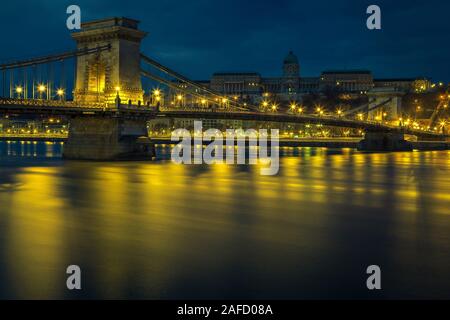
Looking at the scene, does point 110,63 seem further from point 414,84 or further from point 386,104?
point 414,84

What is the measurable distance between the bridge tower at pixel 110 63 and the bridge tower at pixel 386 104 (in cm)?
6549

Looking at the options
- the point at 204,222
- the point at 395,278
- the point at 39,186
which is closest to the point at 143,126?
the point at 39,186

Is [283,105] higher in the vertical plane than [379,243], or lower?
higher

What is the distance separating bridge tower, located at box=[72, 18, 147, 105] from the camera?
48250 millimetres

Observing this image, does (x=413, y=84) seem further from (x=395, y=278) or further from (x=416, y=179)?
(x=395, y=278)

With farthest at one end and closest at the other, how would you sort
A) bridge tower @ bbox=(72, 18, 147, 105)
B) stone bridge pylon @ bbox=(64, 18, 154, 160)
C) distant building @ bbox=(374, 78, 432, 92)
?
distant building @ bbox=(374, 78, 432, 92) → bridge tower @ bbox=(72, 18, 147, 105) → stone bridge pylon @ bbox=(64, 18, 154, 160)

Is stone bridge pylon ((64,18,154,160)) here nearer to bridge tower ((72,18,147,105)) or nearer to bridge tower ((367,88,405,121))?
bridge tower ((72,18,147,105))

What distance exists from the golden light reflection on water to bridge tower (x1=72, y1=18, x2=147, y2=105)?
1916 cm

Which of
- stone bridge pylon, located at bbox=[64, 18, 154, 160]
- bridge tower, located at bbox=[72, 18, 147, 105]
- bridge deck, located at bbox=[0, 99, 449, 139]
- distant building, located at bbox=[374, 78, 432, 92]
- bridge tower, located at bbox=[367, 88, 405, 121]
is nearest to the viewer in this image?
bridge deck, located at bbox=[0, 99, 449, 139]

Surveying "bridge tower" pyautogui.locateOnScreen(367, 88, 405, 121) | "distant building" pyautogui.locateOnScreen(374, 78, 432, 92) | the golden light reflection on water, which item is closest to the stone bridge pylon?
the golden light reflection on water

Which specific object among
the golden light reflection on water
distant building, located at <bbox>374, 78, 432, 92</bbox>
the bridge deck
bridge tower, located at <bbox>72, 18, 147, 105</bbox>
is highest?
distant building, located at <bbox>374, 78, 432, 92</bbox>
